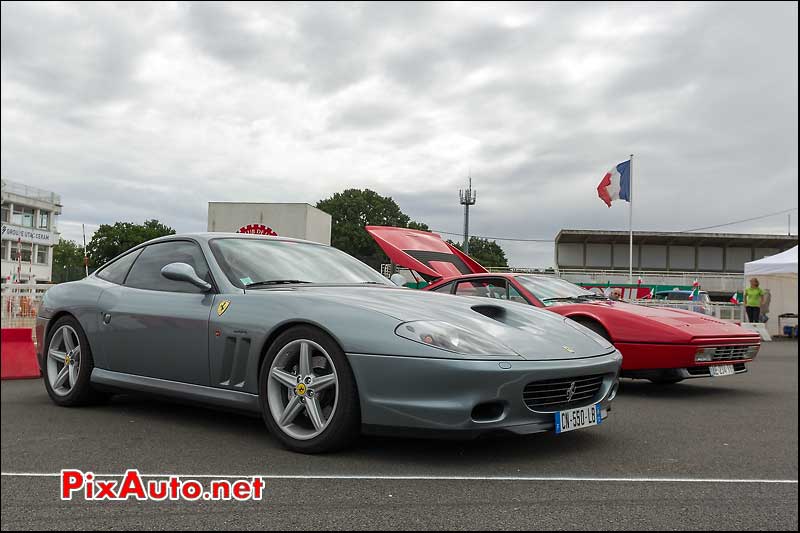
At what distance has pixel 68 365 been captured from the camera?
215 cm

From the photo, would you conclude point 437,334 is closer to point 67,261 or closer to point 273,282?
point 273,282

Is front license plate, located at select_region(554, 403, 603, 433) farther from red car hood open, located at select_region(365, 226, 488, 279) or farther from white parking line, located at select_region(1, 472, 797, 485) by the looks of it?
red car hood open, located at select_region(365, 226, 488, 279)

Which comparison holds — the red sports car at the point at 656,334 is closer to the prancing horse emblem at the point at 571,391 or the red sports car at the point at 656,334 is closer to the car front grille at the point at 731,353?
the car front grille at the point at 731,353

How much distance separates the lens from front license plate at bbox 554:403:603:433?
76.2 inches

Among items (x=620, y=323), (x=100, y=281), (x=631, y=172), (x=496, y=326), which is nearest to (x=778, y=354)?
(x=620, y=323)

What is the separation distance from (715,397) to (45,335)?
4889 millimetres

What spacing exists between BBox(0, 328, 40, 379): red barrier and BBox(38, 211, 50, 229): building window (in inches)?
9.4

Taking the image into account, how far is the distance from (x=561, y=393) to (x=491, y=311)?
1.15ft

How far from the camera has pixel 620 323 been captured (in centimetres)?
510

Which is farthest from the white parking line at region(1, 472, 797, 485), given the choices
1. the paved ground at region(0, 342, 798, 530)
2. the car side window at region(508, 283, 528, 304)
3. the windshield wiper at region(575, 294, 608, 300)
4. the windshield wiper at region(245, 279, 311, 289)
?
the windshield wiper at region(575, 294, 608, 300)

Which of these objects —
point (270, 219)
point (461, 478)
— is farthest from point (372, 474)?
point (270, 219)

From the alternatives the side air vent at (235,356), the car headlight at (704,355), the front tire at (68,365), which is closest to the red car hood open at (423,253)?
the side air vent at (235,356)

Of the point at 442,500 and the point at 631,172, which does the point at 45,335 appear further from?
the point at 631,172

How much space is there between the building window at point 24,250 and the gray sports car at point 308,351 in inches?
15.9
